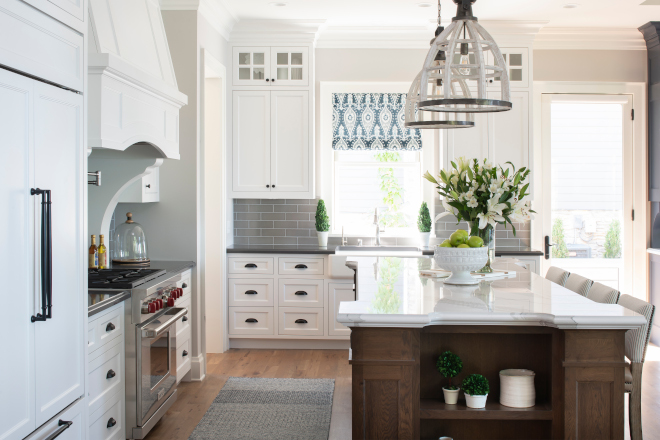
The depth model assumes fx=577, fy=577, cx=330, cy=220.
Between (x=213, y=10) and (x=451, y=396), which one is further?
(x=213, y=10)

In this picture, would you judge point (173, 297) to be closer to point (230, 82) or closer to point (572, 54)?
point (230, 82)

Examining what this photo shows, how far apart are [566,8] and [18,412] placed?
4.79 meters

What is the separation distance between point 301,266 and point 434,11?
2470mm

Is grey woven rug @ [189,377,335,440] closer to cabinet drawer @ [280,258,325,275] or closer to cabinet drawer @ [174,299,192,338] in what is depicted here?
cabinet drawer @ [174,299,192,338]

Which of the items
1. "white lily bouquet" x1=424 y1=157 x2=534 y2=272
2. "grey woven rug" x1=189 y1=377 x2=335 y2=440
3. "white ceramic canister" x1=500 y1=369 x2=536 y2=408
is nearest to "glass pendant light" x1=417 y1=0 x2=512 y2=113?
"white lily bouquet" x1=424 y1=157 x2=534 y2=272

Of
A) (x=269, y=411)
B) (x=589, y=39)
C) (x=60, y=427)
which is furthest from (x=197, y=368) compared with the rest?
(x=589, y=39)

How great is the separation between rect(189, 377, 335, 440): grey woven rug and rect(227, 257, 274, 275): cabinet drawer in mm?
1078

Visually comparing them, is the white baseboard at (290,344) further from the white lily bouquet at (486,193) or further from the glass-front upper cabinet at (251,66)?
the white lily bouquet at (486,193)

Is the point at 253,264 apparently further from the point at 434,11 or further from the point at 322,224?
the point at 434,11

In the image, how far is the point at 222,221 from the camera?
509 cm

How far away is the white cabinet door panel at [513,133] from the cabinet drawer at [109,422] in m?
3.74

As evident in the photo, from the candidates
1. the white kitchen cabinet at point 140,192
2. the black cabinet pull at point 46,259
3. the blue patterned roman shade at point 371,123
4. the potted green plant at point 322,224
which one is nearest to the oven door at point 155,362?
the white kitchen cabinet at point 140,192

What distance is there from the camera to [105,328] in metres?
2.88

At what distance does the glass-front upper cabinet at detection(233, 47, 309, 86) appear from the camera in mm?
5258
